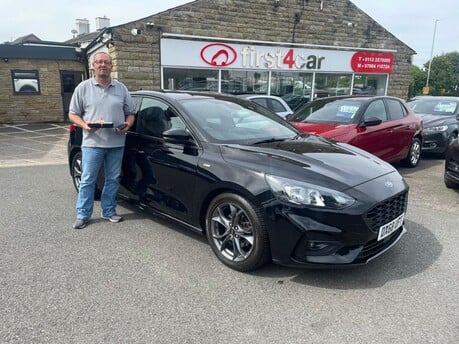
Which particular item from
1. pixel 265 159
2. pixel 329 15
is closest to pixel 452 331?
pixel 265 159

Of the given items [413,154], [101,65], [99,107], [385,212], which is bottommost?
[413,154]

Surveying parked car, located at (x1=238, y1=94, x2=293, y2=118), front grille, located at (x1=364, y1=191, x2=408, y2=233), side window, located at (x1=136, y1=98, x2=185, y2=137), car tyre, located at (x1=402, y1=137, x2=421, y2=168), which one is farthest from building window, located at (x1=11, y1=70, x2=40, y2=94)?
front grille, located at (x1=364, y1=191, x2=408, y2=233)

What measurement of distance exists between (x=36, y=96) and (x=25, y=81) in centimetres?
70

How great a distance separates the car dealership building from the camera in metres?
11.5

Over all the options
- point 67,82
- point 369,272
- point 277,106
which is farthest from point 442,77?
point 369,272

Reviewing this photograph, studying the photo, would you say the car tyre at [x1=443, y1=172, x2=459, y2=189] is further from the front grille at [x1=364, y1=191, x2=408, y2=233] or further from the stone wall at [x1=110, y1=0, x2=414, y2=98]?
the stone wall at [x1=110, y1=0, x2=414, y2=98]

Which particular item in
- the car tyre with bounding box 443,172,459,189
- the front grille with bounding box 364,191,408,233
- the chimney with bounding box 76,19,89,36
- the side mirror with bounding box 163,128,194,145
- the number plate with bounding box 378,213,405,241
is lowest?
the car tyre with bounding box 443,172,459,189

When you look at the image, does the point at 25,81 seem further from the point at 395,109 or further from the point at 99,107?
the point at 395,109

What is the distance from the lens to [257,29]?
1348cm

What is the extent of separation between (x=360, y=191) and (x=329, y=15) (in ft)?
46.4

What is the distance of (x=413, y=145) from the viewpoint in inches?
288

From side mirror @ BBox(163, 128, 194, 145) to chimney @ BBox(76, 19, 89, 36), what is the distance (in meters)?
29.0

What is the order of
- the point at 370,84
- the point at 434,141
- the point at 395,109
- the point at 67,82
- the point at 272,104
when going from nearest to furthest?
1. the point at 395,109
2. the point at 434,141
3. the point at 272,104
4. the point at 67,82
5. the point at 370,84

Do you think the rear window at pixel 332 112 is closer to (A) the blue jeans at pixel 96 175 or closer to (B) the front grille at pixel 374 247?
(B) the front grille at pixel 374 247
